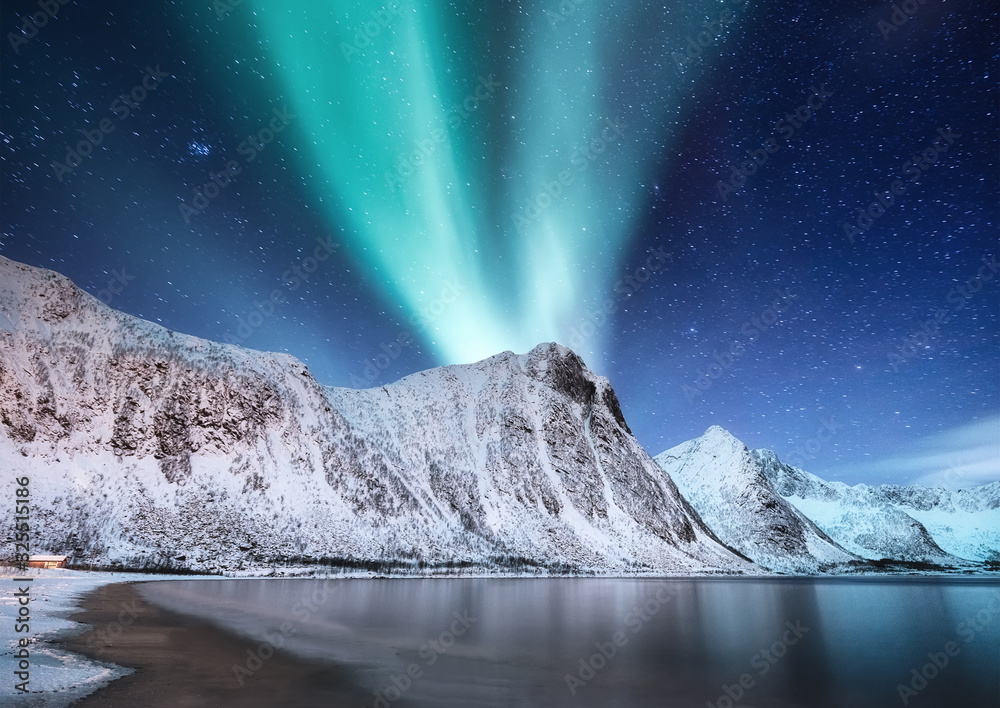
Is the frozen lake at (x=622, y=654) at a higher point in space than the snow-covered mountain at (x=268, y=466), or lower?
lower

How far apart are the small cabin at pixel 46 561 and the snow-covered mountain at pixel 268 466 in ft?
27.7

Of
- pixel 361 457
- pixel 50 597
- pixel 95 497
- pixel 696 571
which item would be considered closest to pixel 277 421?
pixel 361 457

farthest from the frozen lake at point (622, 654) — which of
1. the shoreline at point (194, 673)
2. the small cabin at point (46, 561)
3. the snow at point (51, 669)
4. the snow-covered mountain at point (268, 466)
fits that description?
the snow-covered mountain at point (268, 466)

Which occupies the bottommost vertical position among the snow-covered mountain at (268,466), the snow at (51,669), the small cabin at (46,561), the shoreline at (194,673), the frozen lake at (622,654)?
the small cabin at (46,561)

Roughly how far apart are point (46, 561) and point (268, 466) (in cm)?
5138

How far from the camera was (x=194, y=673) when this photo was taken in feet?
56.6

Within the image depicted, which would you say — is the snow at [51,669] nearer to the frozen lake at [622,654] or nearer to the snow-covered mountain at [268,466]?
the frozen lake at [622,654]

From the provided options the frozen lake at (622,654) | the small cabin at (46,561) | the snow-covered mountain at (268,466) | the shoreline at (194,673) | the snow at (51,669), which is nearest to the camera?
the snow at (51,669)

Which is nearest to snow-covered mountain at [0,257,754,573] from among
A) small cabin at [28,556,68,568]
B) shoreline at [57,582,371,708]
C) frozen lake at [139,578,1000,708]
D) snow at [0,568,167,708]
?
small cabin at [28,556,68,568]

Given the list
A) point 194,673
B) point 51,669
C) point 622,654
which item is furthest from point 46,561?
point 622,654

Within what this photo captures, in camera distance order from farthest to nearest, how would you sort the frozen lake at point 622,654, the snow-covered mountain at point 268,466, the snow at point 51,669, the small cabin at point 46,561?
the snow-covered mountain at point 268,466 < the small cabin at point 46,561 < the frozen lake at point 622,654 < the snow at point 51,669

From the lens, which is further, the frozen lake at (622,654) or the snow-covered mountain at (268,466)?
the snow-covered mountain at (268,466)

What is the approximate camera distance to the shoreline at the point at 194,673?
13.9m

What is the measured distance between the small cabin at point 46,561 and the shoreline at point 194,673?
73.2m
